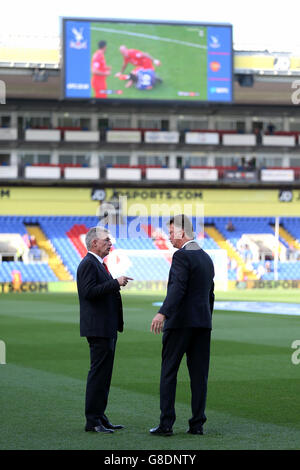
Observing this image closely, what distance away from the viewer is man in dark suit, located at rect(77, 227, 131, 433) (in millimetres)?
Answer: 10469

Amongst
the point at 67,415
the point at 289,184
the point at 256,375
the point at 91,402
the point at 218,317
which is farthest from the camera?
the point at 289,184

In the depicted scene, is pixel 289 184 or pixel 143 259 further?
pixel 289 184

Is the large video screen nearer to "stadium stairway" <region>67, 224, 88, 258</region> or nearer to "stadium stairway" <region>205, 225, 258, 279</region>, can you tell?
"stadium stairway" <region>67, 224, 88, 258</region>

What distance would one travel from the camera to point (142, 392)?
14.0m

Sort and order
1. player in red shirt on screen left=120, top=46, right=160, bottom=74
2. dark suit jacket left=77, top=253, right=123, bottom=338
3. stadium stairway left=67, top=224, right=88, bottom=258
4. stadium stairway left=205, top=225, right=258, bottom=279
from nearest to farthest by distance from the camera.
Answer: dark suit jacket left=77, top=253, right=123, bottom=338 → stadium stairway left=205, top=225, right=258, bottom=279 → player in red shirt on screen left=120, top=46, right=160, bottom=74 → stadium stairway left=67, top=224, right=88, bottom=258

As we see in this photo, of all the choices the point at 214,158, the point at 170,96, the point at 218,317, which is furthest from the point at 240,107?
the point at 218,317

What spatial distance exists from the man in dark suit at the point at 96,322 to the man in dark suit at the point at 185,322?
0.61 meters

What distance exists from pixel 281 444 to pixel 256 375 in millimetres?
6466

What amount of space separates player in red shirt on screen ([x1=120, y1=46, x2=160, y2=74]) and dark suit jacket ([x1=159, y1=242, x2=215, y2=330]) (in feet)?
170

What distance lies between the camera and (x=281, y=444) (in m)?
9.66

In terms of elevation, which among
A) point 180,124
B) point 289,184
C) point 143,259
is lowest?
point 143,259

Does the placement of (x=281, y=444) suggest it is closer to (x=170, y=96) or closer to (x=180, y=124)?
(x=170, y=96)

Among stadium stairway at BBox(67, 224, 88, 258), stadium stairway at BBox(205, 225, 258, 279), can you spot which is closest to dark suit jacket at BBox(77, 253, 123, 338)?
stadium stairway at BBox(205, 225, 258, 279)

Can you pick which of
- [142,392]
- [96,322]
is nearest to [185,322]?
[96,322]
